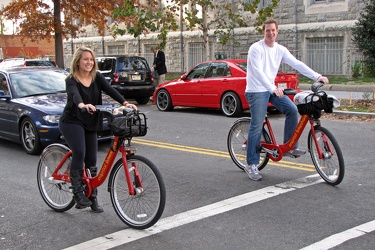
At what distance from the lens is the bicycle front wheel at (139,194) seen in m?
4.74

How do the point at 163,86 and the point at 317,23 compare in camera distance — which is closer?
the point at 163,86

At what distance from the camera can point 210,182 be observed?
6.76 meters

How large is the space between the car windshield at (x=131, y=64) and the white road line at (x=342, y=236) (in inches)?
531

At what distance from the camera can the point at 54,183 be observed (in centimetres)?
570

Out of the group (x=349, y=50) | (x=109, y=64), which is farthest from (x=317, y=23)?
(x=109, y=64)

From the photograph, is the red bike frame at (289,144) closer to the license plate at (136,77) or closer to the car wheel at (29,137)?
the car wheel at (29,137)

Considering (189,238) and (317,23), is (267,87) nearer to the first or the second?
(189,238)

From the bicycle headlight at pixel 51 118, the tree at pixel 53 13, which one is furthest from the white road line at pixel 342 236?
the tree at pixel 53 13

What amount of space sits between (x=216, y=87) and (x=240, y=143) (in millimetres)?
6656

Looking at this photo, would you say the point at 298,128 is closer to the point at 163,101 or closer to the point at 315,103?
the point at 315,103

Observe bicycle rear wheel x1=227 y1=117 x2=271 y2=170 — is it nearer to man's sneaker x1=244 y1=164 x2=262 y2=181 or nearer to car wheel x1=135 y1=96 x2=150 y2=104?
man's sneaker x1=244 y1=164 x2=262 y2=181

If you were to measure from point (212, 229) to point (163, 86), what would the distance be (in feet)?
35.9

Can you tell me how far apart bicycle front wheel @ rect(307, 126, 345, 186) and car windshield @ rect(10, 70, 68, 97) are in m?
5.46

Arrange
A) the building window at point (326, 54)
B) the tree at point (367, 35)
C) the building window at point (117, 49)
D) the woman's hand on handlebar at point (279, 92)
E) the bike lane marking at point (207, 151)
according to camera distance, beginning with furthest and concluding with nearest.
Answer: the building window at point (117, 49), the building window at point (326, 54), the tree at point (367, 35), the bike lane marking at point (207, 151), the woman's hand on handlebar at point (279, 92)
